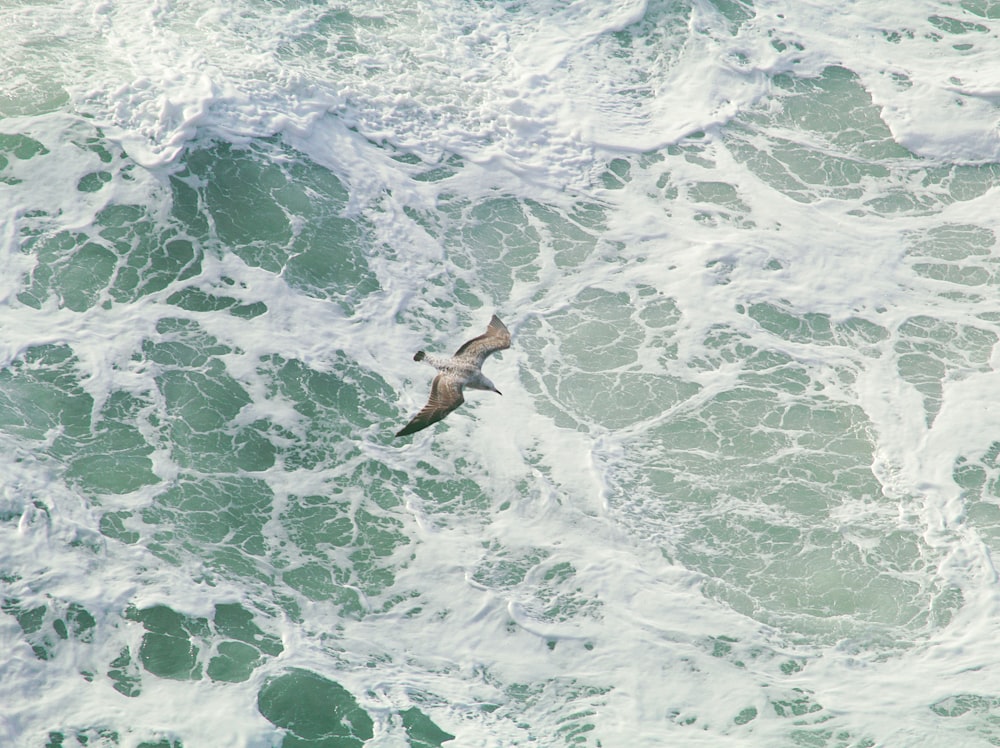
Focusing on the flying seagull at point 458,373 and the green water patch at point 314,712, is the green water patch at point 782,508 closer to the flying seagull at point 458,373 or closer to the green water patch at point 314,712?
the flying seagull at point 458,373

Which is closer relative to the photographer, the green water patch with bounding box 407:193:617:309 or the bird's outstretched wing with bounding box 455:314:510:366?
the bird's outstretched wing with bounding box 455:314:510:366

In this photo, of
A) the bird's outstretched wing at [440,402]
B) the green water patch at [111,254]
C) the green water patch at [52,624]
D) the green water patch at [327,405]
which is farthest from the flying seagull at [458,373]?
the green water patch at [111,254]

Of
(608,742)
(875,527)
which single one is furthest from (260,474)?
(875,527)

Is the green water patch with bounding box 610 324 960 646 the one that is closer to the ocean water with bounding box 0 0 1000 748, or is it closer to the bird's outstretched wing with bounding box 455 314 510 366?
the ocean water with bounding box 0 0 1000 748

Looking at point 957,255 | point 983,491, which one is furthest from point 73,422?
point 957,255

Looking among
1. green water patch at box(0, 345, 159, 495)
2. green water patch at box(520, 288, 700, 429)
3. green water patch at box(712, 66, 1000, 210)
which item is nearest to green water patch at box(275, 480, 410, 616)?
green water patch at box(0, 345, 159, 495)

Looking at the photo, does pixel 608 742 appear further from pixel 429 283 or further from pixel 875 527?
pixel 429 283

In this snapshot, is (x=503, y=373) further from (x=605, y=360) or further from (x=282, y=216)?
(x=282, y=216)
